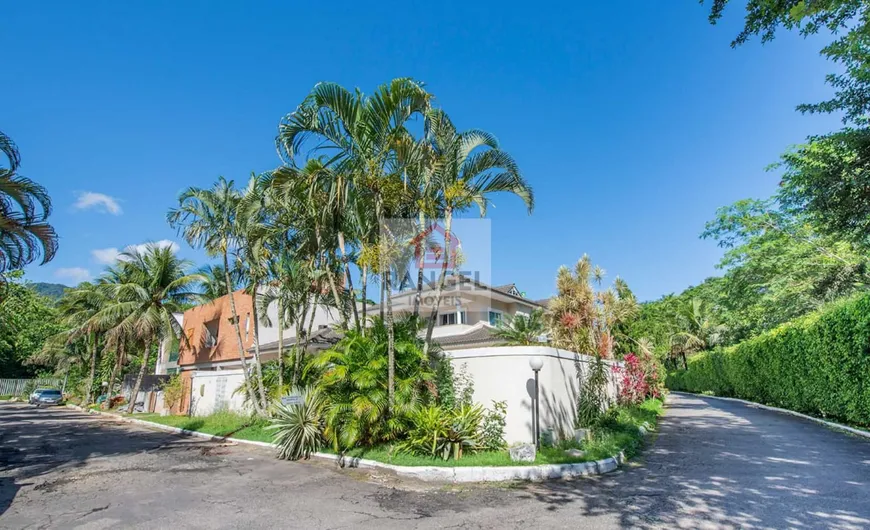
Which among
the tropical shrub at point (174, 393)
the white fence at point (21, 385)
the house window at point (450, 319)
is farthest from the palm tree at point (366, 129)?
the white fence at point (21, 385)

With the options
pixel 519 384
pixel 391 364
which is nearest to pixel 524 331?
pixel 519 384

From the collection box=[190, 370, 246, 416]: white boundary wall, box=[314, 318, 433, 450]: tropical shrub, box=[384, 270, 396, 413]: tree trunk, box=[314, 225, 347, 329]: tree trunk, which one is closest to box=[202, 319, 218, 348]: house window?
box=[190, 370, 246, 416]: white boundary wall

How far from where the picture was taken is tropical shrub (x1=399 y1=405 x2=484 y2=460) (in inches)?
343

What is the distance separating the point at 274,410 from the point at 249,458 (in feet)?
4.30

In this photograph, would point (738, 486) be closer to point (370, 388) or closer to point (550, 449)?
point (550, 449)

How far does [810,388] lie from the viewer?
573 inches

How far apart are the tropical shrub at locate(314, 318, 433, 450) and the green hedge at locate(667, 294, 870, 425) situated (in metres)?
11.0

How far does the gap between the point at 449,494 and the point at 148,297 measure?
25469 millimetres

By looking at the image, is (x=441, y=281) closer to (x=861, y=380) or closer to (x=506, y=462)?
(x=506, y=462)

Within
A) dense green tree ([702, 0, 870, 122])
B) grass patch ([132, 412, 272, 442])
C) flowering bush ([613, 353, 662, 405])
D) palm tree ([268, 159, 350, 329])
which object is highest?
dense green tree ([702, 0, 870, 122])

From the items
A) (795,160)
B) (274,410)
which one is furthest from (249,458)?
(795,160)

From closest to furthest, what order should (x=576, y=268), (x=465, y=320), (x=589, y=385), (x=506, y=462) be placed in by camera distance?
(x=506, y=462) → (x=589, y=385) → (x=576, y=268) → (x=465, y=320)

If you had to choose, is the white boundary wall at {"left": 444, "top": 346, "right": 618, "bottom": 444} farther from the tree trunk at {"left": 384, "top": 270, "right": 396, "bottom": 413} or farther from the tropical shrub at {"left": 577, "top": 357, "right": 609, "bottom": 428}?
the tree trunk at {"left": 384, "top": 270, "right": 396, "bottom": 413}

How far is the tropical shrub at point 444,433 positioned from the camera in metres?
8.71
